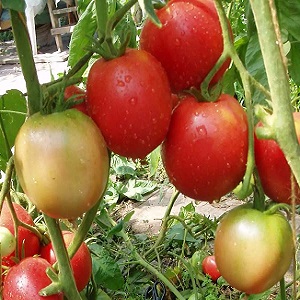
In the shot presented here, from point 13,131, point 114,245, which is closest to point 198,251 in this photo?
point 114,245

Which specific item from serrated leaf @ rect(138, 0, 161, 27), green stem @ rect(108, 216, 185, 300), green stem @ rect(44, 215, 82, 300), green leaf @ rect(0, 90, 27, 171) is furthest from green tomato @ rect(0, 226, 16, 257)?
green stem @ rect(108, 216, 185, 300)

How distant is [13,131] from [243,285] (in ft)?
2.03

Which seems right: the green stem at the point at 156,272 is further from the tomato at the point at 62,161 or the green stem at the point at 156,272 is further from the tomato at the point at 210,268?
the tomato at the point at 62,161

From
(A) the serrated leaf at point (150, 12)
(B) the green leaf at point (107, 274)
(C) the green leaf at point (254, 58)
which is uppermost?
(A) the serrated leaf at point (150, 12)

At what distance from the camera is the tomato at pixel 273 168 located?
22.1 inches

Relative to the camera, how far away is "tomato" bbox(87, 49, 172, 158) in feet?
1.85

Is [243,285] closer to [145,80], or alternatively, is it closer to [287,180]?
[287,180]

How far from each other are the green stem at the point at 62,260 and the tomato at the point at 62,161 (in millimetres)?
151

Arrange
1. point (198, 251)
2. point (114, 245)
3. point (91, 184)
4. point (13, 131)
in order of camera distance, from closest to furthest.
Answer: point (91, 184), point (13, 131), point (198, 251), point (114, 245)

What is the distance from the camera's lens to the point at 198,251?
1.84 m

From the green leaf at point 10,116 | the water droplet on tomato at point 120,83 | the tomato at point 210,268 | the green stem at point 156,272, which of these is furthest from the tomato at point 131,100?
the tomato at point 210,268

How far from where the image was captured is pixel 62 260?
728 mm

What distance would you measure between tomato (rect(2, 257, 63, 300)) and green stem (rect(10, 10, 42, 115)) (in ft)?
0.83

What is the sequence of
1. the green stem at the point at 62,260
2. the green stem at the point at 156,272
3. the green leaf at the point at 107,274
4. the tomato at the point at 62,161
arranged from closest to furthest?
the tomato at the point at 62,161
the green stem at the point at 62,260
the green stem at the point at 156,272
the green leaf at the point at 107,274
